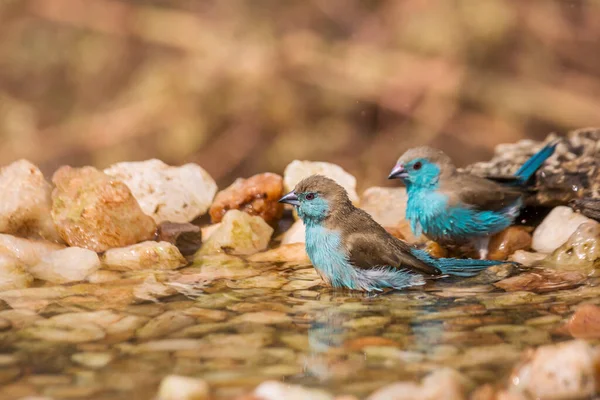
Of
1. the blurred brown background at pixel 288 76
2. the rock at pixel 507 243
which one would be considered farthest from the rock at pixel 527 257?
the blurred brown background at pixel 288 76

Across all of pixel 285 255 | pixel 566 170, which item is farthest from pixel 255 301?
pixel 566 170

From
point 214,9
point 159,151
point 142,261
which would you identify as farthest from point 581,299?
point 214,9

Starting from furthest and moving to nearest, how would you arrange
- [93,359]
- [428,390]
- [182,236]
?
[182,236]
[93,359]
[428,390]

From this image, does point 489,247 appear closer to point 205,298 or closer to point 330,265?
point 330,265

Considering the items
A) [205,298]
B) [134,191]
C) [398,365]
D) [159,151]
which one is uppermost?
[159,151]

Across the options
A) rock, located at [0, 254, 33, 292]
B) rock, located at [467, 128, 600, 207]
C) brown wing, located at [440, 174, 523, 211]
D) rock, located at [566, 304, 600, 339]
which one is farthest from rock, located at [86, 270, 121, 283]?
rock, located at [467, 128, 600, 207]

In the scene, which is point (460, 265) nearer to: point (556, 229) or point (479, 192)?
point (479, 192)

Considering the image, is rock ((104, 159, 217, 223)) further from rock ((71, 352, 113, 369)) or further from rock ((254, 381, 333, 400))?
rock ((254, 381, 333, 400))
